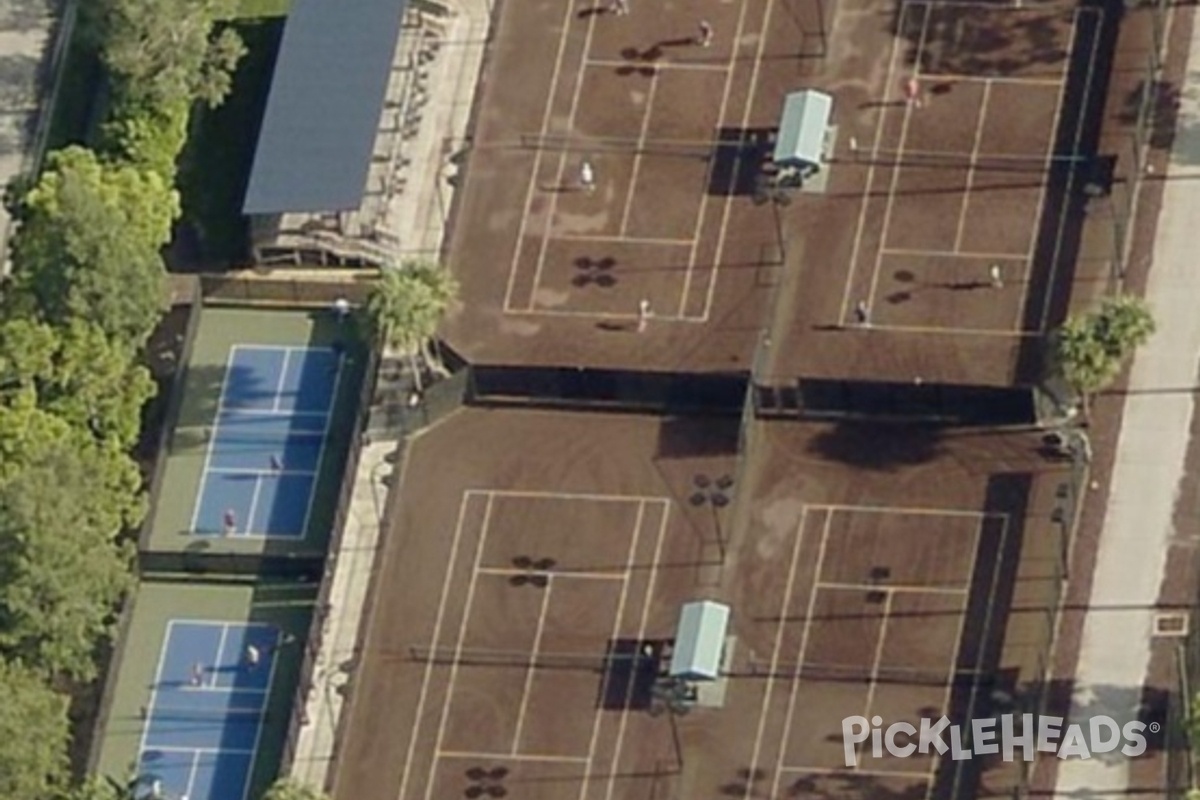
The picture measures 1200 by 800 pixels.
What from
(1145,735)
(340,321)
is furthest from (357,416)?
(1145,735)

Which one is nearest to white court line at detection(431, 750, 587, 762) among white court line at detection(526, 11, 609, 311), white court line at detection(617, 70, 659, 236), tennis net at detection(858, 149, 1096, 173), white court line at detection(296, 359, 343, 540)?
white court line at detection(296, 359, 343, 540)

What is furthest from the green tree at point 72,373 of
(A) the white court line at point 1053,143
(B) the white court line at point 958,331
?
(A) the white court line at point 1053,143

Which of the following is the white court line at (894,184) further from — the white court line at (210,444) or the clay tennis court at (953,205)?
the white court line at (210,444)

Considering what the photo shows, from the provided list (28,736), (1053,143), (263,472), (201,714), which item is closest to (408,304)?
Answer: (263,472)

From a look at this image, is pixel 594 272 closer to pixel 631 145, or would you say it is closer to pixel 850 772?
pixel 631 145

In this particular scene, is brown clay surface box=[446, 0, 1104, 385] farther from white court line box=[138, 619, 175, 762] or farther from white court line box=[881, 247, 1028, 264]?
white court line box=[138, 619, 175, 762]

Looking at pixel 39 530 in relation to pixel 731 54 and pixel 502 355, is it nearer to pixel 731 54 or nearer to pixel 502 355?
pixel 502 355

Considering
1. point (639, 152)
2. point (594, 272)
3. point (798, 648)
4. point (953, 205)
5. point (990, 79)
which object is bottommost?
point (798, 648)
